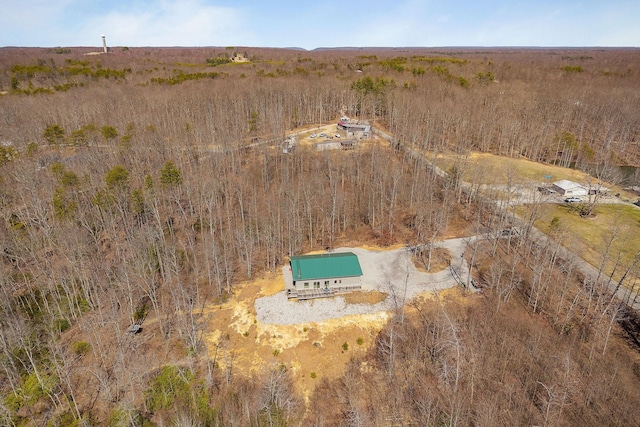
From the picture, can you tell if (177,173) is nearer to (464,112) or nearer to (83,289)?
(83,289)

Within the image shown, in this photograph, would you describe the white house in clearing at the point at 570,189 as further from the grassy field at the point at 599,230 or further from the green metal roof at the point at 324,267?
the green metal roof at the point at 324,267

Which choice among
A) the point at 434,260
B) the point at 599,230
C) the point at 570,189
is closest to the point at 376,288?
the point at 434,260

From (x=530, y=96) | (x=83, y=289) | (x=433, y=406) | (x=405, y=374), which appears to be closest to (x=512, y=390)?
(x=433, y=406)

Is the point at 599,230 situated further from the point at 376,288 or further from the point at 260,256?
the point at 260,256

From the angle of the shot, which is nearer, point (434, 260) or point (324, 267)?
point (324, 267)

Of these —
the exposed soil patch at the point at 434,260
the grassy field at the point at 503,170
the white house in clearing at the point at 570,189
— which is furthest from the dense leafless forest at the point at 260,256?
the white house in clearing at the point at 570,189

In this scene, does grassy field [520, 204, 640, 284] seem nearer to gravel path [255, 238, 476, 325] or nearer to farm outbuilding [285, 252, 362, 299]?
gravel path [255, 238, 476, 325]

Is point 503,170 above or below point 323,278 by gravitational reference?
above
